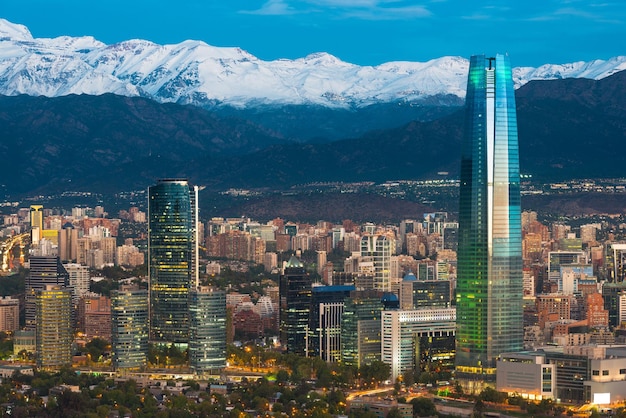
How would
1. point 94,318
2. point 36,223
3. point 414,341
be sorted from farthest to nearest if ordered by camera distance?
point 36,223, point 94,318, point 414,341

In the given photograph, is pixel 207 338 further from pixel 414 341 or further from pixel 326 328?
pixel 414 341

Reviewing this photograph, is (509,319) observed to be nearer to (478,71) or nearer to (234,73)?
(478,71)

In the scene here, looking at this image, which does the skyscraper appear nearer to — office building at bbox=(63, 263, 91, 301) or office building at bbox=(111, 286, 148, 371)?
office building at bbox=(111, 286, 148, 371)

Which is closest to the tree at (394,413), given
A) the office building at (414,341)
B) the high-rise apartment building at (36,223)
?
the office building at (414,341)

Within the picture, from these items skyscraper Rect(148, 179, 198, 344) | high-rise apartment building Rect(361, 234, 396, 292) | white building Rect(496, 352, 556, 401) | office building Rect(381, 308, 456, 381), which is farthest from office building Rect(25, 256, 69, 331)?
white building Rect(496, 352, 556, 401)

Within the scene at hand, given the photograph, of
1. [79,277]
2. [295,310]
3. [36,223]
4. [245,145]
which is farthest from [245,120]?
[295,310]

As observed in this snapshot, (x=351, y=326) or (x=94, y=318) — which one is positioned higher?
(x=94, y=318)
